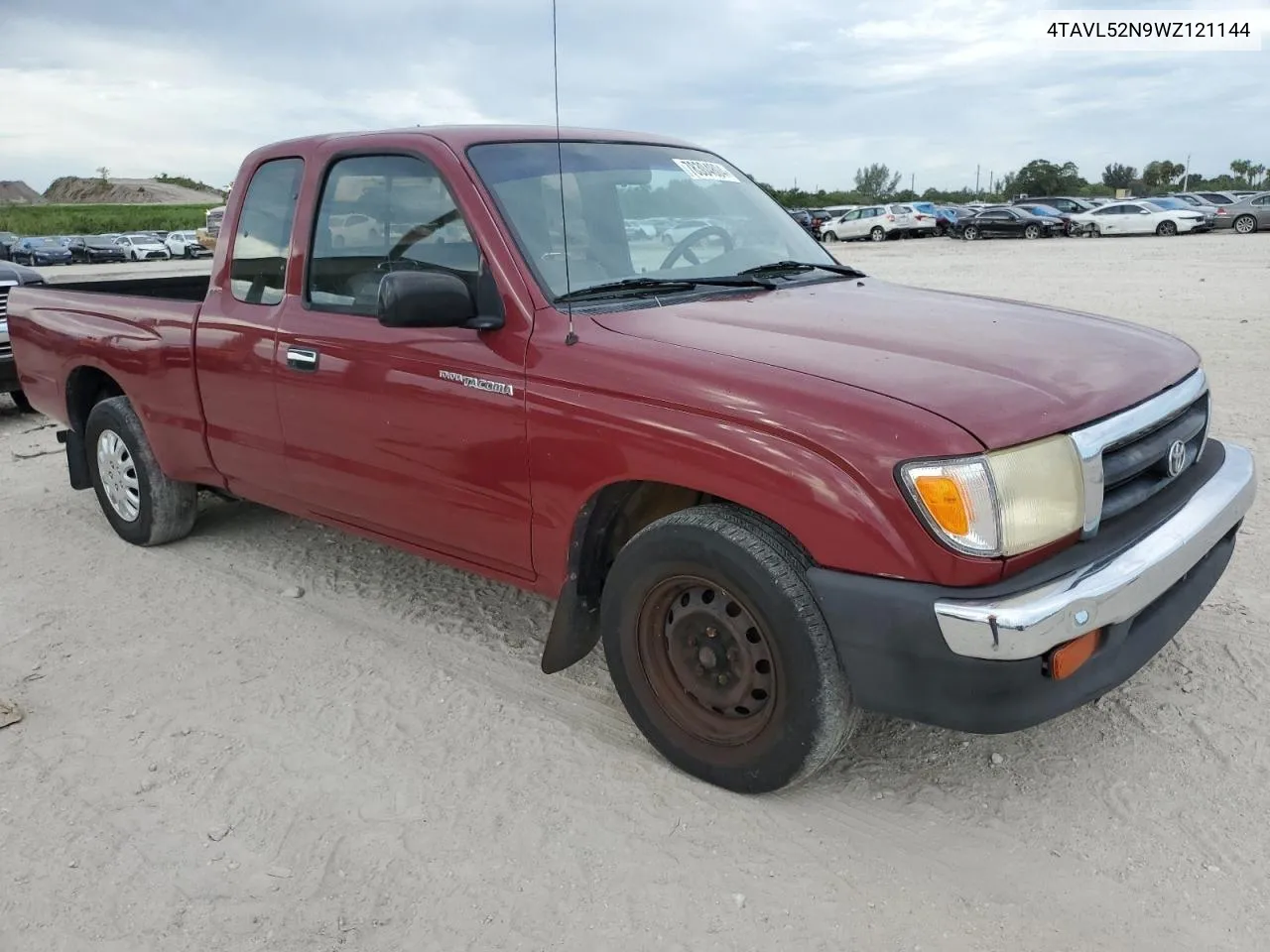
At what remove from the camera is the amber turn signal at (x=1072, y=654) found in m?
2.46

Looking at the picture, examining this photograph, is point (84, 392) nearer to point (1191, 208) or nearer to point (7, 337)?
point (7, 337)

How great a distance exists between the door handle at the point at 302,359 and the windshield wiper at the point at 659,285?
1.11 m

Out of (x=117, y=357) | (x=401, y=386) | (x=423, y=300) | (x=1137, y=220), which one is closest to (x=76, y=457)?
(x=117, y=357)

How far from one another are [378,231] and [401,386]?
63cm

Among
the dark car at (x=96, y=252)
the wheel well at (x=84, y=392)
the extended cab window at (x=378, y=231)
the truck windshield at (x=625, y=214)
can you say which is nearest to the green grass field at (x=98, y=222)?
the dark car at (x=96, y=252)

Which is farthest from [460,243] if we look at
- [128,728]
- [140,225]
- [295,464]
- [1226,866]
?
[140,225]

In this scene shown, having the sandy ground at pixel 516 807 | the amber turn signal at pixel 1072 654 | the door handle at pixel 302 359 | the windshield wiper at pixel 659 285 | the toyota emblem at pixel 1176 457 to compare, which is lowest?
the sandy ground at pixel 516 807

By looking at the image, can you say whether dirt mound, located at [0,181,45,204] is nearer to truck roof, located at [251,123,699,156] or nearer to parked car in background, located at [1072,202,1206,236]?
parked car in background, located at [1072,202,1206,236]

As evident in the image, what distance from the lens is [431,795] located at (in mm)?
3051

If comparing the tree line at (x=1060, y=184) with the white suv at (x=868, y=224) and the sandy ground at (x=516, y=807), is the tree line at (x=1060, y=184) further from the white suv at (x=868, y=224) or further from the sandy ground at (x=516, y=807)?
the sandy ground at (x=516, y=807)

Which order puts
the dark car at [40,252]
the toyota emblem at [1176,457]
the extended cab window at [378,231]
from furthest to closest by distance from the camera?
the dark car at [40,252]
the extended cab window at [378,231]
the toyota emblem at [1176,457]

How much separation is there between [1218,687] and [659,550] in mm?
2022

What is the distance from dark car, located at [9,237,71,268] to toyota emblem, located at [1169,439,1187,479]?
43.3m

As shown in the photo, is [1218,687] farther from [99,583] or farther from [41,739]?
[99,583]
